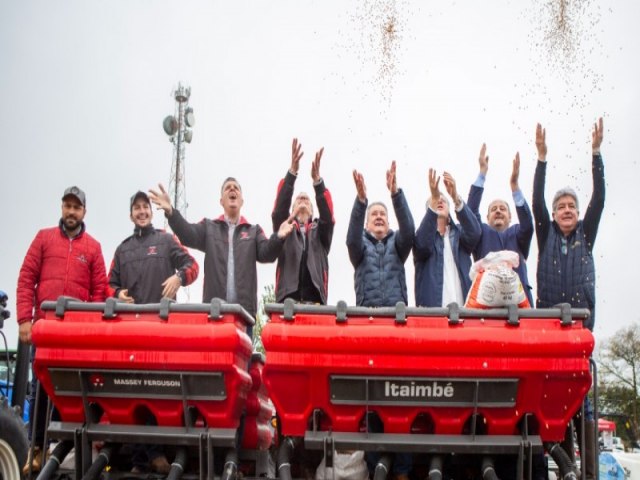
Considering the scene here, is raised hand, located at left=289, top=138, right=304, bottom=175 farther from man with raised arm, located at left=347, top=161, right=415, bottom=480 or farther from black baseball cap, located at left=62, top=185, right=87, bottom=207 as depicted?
black baseball cap, located at left=62, top=185, right=87, bottom=207

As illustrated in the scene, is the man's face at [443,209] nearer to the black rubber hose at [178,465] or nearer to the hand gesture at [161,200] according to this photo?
the hand gesture at [161,200]

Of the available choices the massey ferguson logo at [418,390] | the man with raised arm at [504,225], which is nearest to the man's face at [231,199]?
the man with raised arm at [504,225]

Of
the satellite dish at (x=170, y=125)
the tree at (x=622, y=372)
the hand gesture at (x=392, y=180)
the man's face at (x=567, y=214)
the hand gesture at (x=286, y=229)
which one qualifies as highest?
the satellite dish at (x=170, y=125)

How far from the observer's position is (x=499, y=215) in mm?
6289

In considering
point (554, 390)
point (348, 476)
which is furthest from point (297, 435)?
point (554, 390)

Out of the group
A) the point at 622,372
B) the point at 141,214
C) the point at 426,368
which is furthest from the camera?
the point at 622,372

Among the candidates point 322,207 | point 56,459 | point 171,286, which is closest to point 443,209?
point 322,207

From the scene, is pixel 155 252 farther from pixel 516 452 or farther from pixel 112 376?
pixel 516 452

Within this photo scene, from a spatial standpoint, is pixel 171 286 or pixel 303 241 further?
pixel 303 241

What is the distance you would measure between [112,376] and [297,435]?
1134 mm

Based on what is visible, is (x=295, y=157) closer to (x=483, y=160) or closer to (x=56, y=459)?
(x=483, y=160)

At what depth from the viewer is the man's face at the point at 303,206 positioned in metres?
6.13

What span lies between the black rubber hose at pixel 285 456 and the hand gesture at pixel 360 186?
2077 mm

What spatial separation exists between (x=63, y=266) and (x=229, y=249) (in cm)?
136
